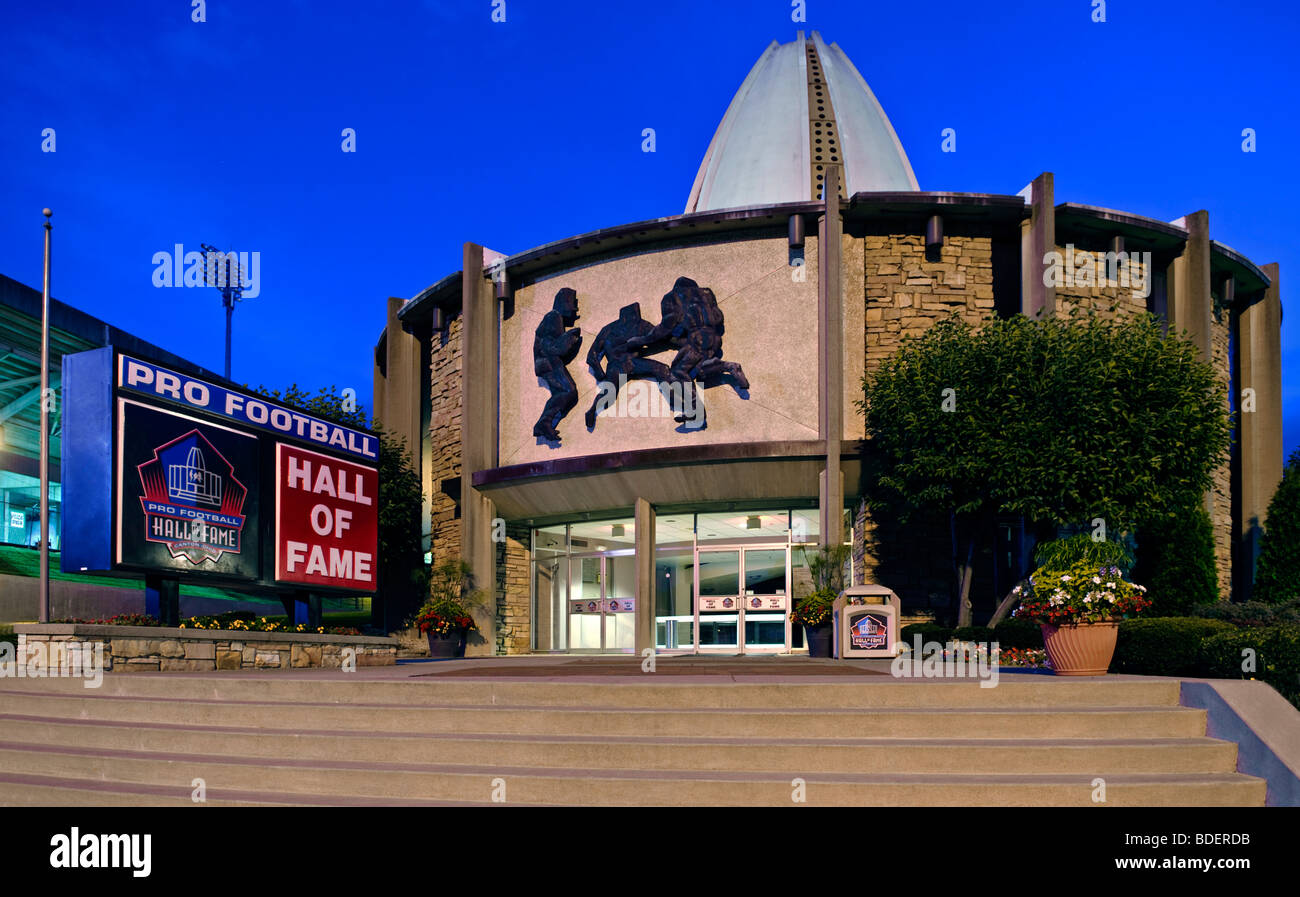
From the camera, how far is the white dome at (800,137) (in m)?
32.6

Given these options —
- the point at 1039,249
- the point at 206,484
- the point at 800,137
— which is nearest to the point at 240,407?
the point at 206,484

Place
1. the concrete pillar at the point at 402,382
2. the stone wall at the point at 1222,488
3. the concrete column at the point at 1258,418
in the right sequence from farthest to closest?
the concrete pillar at the point at 402,382 < the concrete column at the point at 1258,418 < the stone wall at the point at 1222,488

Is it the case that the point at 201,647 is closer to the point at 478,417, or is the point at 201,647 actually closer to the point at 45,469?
the point at 45,469

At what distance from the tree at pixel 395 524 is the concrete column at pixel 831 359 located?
12950 millimetres

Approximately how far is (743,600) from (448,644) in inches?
302

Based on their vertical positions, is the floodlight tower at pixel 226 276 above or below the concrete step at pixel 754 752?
above

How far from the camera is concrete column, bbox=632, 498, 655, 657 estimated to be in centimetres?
2436

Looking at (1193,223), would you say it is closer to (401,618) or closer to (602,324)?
(602,324)

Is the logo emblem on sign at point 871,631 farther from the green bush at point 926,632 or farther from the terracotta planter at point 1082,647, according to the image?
the terracotta planter at point 1082,647

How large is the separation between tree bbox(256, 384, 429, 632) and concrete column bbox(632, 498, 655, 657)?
770 centimetres

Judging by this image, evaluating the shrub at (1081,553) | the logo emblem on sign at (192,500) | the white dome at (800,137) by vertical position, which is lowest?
the shrub at (1081,553)

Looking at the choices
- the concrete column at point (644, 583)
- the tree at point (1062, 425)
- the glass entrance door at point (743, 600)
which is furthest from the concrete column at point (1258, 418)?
the concrete column at point (644, 583)

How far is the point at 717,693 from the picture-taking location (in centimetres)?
898

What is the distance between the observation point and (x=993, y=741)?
26.9ft
